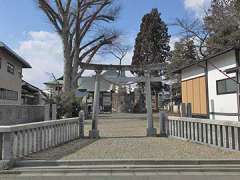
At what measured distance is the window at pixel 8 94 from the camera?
30.6 m

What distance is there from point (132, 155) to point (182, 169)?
6.14 ft

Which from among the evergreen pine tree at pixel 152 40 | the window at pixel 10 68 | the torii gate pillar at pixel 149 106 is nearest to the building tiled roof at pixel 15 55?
the window at pixel 10 68

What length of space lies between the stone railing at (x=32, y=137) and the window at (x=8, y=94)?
1706 cm

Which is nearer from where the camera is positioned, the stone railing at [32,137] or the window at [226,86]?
the stone railing at [32,137]

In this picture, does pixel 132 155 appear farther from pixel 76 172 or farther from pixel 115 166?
pixel 76 172

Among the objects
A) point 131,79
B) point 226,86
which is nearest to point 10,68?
point 131,79

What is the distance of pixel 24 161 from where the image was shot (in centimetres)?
898

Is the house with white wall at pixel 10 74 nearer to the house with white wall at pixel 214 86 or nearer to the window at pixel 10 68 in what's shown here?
the window at pixel 10 68

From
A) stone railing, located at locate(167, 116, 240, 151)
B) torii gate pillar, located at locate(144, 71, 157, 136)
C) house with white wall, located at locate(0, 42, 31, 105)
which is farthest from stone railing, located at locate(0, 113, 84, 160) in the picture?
house with white wall, located at locate(0, 42, 31, 105)

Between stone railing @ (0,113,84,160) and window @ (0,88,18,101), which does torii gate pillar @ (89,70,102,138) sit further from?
window @ (0,88,18,101)

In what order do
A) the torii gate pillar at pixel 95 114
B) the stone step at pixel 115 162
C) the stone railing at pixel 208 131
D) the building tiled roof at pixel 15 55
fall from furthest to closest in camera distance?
the building tiled roof at pixel 15 55 → the torii gate pillar at pixel 95 114 → the stone railing at pixel 208 131 → the stone step at pixel 115 162

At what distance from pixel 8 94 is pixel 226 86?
67.7ft

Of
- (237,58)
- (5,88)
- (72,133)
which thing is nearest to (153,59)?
(5,88)

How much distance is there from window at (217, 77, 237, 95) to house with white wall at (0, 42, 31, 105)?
16530mm
